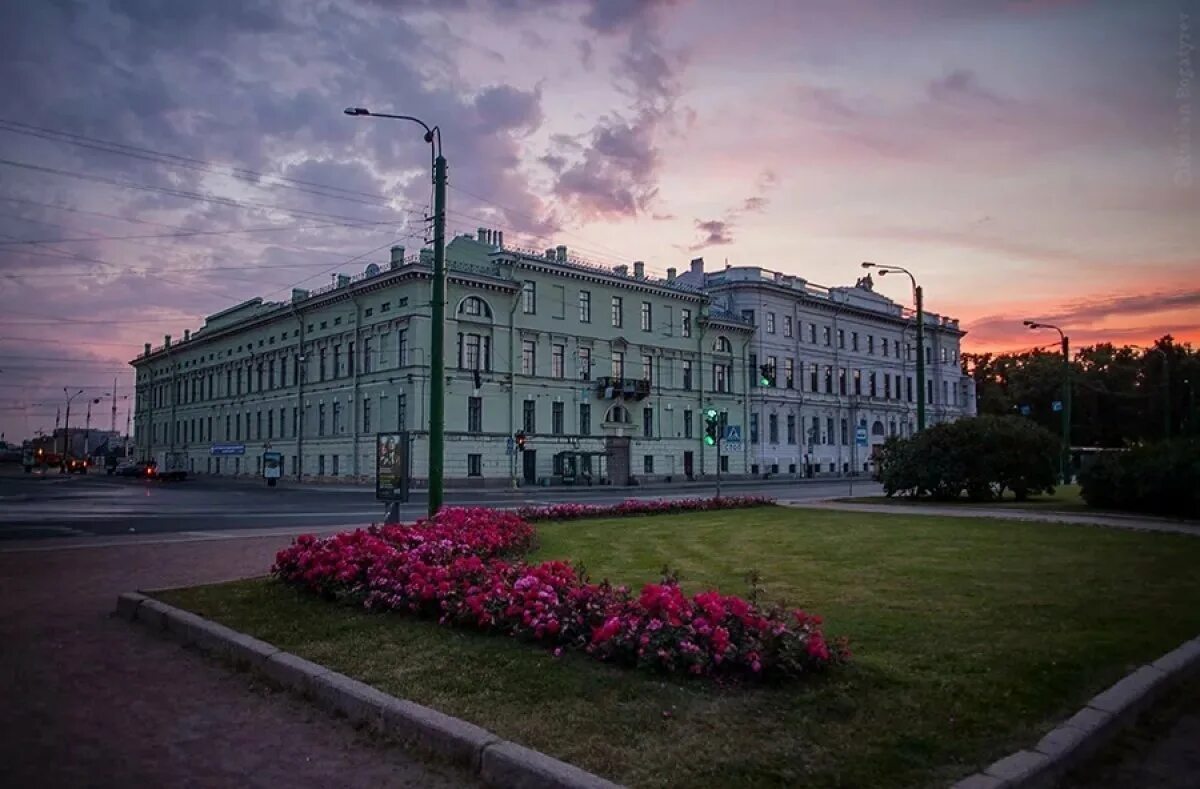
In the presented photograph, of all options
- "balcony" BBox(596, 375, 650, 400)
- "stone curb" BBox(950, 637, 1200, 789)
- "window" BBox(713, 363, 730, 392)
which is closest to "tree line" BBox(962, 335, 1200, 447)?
"window" BBox(713, 363, 730, 392)

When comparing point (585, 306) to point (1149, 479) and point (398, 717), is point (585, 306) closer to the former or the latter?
point (1149, 479)

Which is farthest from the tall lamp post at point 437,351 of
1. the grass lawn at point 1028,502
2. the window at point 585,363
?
the window at point 585,363

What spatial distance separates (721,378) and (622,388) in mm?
13209

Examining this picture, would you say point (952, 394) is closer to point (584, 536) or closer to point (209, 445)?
point (209, 445)

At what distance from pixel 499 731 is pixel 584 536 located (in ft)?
39.9

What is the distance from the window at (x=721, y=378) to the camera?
7512 cm

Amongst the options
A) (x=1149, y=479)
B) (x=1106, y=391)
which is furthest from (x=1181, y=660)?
(x=1106, y=391)

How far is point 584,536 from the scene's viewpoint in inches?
690

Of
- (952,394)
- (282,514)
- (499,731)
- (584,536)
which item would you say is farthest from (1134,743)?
(952,394)

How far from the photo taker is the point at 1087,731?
5.54 metres

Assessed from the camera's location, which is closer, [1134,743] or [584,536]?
[1134,743]

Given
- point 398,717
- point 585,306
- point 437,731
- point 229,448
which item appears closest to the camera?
point 437,731

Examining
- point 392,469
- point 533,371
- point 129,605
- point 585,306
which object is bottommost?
point 129,605

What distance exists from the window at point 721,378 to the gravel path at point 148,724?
219ft
